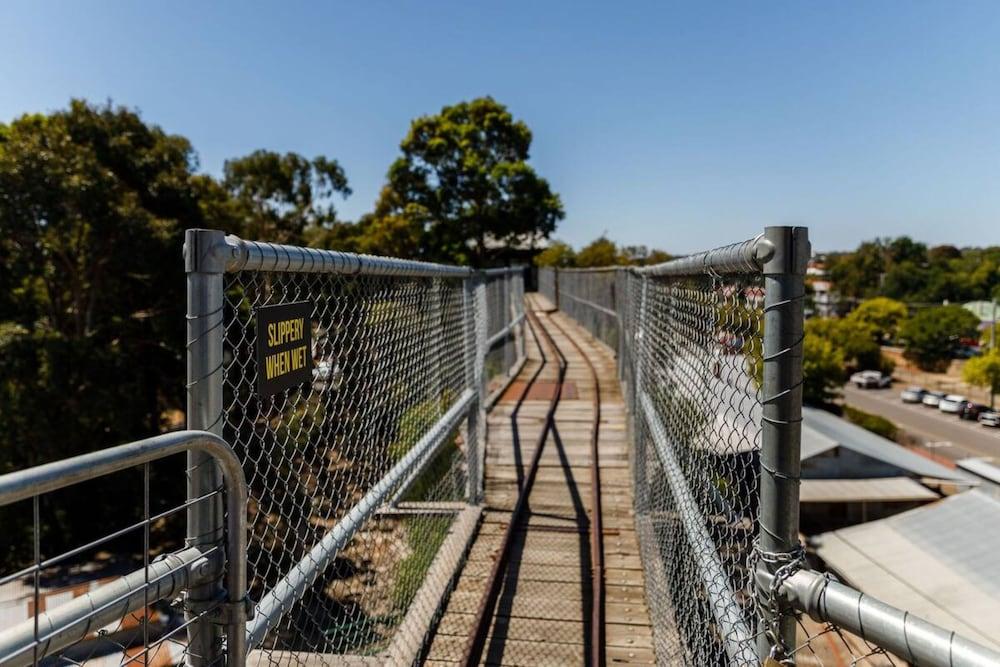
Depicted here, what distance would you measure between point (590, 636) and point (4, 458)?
45.3ft

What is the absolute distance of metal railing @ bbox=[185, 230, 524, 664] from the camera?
1.62 meters

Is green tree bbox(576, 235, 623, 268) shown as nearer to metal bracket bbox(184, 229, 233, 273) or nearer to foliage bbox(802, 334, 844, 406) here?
foliage bbox(802, 334, 844, 406)

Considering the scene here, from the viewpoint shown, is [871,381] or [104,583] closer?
[104,583]

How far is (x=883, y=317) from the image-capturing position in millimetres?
72000

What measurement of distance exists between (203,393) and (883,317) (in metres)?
83.3

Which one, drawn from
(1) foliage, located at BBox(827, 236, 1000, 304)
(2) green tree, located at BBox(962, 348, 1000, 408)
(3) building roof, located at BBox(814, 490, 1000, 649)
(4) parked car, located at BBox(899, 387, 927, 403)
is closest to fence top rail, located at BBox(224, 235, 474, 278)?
(3) building roof, located at BBox(814, 490, 1000, 649)

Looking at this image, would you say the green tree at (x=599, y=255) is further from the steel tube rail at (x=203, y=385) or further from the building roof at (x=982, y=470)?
the steel tube rail at (x=203, y=385)

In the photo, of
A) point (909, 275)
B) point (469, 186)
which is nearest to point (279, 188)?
point (469, 186)

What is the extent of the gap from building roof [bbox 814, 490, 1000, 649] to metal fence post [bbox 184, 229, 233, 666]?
11.4 metres

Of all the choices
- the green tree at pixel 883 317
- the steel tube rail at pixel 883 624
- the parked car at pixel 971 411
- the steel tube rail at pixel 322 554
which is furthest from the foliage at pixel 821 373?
the steel tube rail at pixel 883 624

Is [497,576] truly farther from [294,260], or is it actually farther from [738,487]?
[294,260]

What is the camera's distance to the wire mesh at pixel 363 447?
2105 millimetres

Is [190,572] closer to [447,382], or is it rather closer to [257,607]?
[257,607]

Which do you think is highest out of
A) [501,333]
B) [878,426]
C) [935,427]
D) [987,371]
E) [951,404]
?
[501,333]
